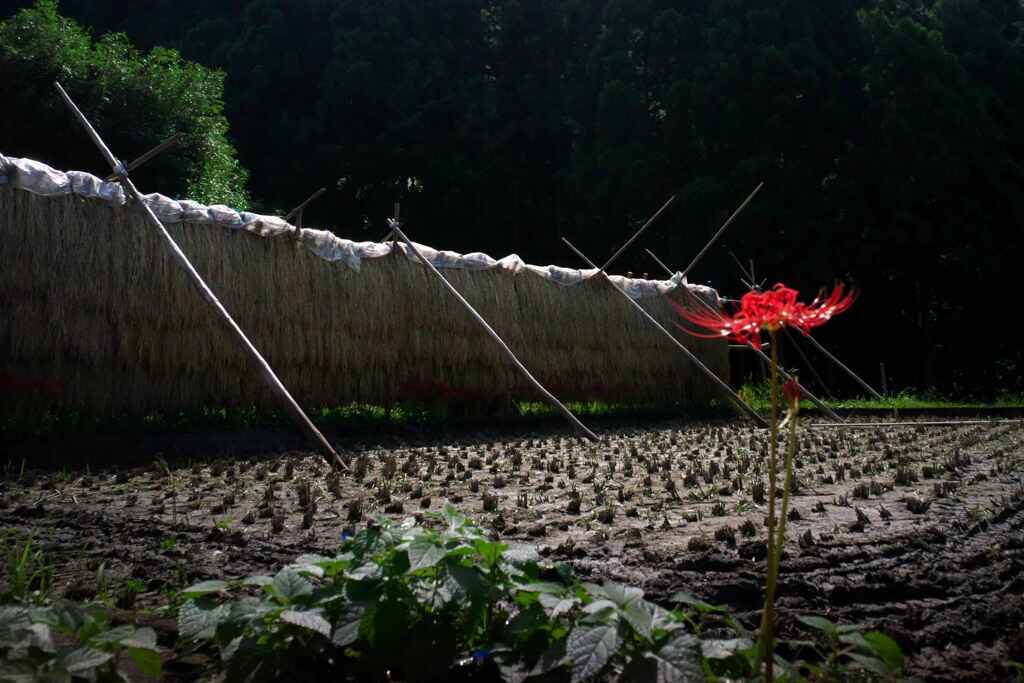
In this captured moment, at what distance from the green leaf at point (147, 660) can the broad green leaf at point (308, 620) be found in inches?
8.7

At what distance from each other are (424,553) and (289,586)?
0.84ft

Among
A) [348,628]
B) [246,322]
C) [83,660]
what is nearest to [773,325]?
[348,628]

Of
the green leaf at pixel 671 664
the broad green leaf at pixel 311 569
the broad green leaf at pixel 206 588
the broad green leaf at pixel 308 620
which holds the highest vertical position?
the broad green leaf at pixel 311 569

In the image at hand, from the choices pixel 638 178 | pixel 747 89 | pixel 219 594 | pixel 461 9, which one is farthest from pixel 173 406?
pixel 461 9

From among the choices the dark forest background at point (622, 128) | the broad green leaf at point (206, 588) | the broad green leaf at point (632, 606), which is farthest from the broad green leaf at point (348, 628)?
the dark forest background at point (622, 128)

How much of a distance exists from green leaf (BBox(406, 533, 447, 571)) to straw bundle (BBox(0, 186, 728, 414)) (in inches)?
186

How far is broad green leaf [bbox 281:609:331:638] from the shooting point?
4.99 feet

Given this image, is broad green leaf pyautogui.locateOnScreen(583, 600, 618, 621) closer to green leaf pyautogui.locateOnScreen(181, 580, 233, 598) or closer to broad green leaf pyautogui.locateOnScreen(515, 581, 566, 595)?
broad green leaf pyautogui.locateOnScreen(515, 581, 566, 595)

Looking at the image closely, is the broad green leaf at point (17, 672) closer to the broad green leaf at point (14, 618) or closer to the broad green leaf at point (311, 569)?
the broad green leaf at point (14, 618)

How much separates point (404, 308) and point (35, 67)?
725cm

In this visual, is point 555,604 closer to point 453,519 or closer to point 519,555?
point 519,555

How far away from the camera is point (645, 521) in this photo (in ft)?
10.2

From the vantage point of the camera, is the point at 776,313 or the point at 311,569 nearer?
the point at 776,313

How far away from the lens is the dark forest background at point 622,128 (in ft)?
41.7
